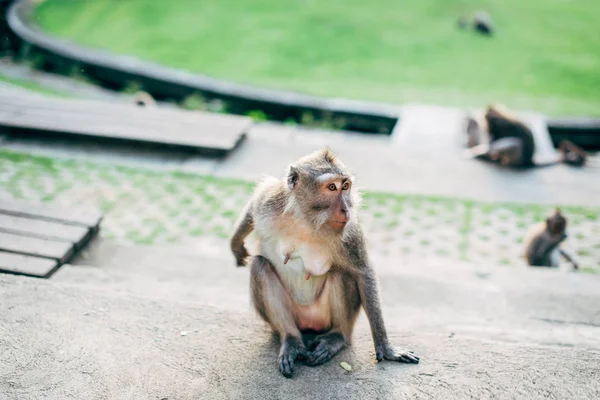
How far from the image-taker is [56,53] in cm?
1195

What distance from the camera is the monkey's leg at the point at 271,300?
3639mm

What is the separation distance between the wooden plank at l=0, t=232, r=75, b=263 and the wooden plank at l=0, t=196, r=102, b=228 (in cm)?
39

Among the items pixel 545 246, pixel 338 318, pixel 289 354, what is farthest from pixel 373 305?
pixel 545 246

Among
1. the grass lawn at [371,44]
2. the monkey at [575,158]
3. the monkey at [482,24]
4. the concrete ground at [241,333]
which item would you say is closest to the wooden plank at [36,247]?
the concrete ground at [241,333]

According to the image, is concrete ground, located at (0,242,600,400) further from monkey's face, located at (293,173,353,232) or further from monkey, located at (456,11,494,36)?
monkey, located at (456,11,494,36)

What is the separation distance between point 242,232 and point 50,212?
222cm

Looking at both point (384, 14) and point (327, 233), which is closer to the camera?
point (327, 233)

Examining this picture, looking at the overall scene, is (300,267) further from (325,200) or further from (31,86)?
(31,86)

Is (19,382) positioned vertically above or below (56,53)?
above

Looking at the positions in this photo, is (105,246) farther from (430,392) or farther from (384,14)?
(384,14)

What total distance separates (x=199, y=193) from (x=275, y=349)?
3.70 metres

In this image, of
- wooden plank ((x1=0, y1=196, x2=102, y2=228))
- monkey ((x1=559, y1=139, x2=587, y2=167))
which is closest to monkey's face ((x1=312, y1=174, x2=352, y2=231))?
wooden plank ((x1=0, y1=196, x2=102, y2=228))

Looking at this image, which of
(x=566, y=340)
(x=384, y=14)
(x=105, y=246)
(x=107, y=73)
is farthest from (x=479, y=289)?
(x=384, y=14)

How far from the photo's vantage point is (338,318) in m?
3.76
